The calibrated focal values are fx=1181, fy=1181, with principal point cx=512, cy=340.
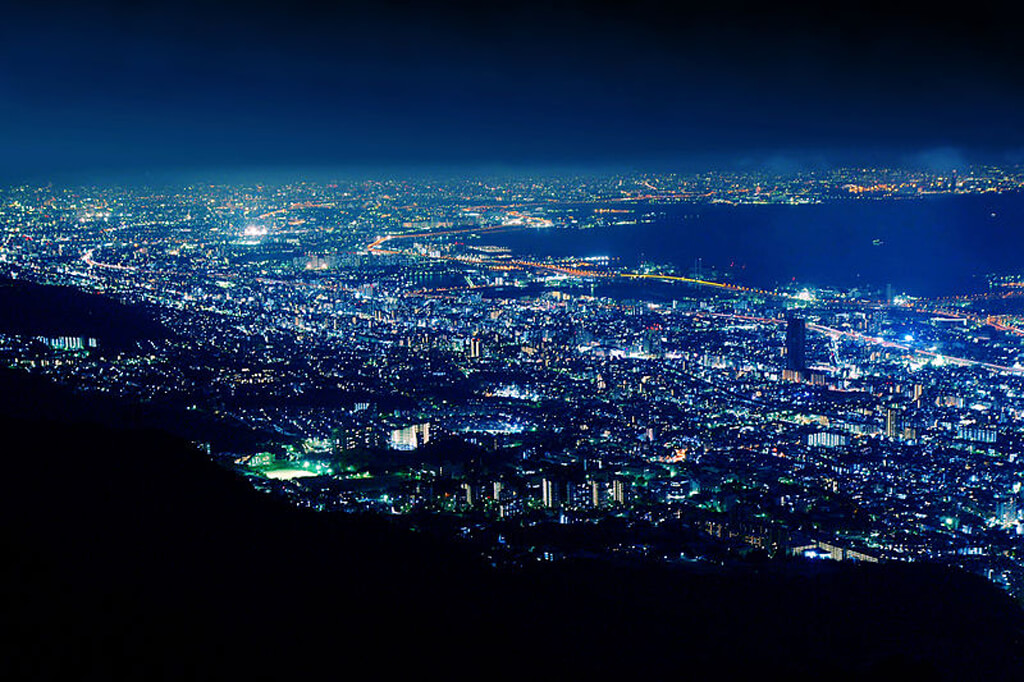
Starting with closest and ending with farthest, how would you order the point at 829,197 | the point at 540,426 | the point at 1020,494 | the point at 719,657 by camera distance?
the point at 719,657, the point at 1020,494, the point at 540,426, the point at 829,197

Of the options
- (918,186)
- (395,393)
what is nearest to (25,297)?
(395,393)

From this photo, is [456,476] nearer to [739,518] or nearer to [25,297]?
[739,518]

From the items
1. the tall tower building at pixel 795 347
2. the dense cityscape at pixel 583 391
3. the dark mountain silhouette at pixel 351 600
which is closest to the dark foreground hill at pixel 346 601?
the dark mountain silhouette at pixel 351 600

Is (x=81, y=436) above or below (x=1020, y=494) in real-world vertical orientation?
above

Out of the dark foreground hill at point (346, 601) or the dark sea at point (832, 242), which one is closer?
the dark foreground hill at point (346, 601)

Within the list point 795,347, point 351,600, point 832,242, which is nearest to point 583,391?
point 795,347

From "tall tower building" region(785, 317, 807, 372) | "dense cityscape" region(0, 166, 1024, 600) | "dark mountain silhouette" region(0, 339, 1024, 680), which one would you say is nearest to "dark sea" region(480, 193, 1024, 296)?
"dense cityscape" region(0, 166, 1024, 600)

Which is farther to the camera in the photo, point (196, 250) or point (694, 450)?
point (196, 250)

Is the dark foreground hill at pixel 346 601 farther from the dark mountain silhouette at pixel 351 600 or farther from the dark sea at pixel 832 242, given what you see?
the dark sea at pixel 832 242
